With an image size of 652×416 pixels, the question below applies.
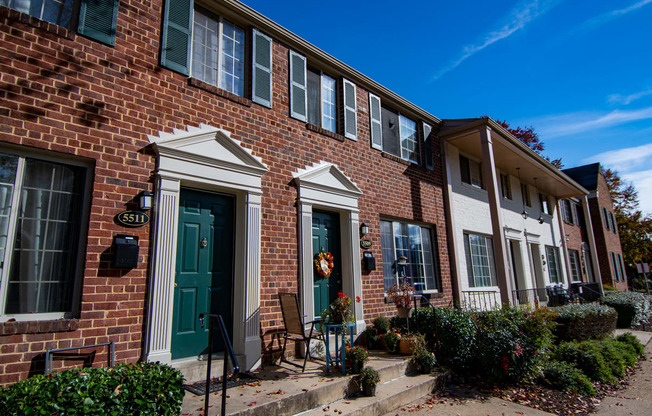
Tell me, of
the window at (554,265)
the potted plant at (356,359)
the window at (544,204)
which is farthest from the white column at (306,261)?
the window at (544,204)

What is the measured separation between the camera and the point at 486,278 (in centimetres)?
1071

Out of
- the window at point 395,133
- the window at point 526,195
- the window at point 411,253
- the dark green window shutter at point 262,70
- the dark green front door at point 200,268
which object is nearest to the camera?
the dark green front door at point 200,268

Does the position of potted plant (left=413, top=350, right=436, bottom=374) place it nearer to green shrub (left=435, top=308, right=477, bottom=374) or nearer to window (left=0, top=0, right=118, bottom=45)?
green shrub (left=435, top=308, right=477, bottom=374)

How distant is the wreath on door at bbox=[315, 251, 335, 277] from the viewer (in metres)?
6.51

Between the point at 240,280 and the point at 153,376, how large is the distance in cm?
224

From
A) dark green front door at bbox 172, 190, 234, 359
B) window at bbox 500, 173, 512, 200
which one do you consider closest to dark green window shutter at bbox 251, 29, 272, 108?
dark green front door at bbox 172, 190, 234, 359

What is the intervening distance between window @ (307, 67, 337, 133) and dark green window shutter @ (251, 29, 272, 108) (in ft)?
3.50

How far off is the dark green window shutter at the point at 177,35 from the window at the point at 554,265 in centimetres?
1466

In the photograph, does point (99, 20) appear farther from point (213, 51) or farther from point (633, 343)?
point (633, 343)

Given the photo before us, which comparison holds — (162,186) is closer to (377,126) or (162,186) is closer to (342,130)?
(342,130)

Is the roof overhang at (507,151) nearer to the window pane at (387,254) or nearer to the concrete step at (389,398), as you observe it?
the window pane at (387,254)

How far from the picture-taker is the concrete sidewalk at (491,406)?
4.81m

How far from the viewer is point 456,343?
618cm

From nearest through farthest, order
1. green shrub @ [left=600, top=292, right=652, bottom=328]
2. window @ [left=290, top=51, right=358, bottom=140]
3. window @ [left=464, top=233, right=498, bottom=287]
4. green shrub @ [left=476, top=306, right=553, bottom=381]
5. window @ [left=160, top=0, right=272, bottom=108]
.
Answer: window @ [left=160, top=0, right=272, bottom=108]
green shrub @ [left=476, top=306, right=553, bottom=381]
window @ [left=290, top=51, right=358, bottom=140]
window @ [left=464, top=233, right=498, bottom=287]
green shrub @ [left=600, top=292, right=652, bottom=328]
